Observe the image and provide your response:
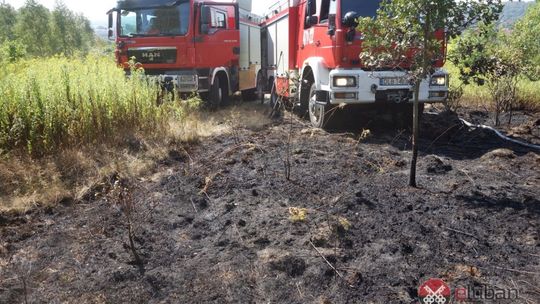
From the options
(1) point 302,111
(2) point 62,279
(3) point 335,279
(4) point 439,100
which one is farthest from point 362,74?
(2) point 62,279

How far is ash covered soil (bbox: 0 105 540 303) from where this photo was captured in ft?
8.84

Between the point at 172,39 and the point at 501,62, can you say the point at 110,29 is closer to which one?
the point at 172,39

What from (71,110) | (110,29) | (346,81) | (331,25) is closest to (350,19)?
(331,25)

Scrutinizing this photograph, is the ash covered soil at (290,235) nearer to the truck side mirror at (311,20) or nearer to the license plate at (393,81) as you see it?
the license plate at (393,81)

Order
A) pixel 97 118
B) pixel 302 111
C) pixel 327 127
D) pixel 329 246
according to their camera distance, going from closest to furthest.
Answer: pixel 329 246 < pixel 97 118 < pixel 327 127 < pixel 302 111

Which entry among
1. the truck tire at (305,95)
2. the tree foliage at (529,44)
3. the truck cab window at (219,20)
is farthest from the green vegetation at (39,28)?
the tree foliage at (529,44)

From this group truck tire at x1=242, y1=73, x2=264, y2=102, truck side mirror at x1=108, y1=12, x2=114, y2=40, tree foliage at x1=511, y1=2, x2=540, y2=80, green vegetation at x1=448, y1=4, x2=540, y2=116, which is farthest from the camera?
truck tire at x1=242, y1=73, x2=264, y2=102

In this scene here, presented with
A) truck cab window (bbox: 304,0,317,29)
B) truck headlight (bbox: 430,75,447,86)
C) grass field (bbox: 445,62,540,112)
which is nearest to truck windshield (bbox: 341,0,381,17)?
truck cab window (bbox: 304,0,317,29)

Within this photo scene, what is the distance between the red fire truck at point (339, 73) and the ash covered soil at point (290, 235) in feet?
5.04

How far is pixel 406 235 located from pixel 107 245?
2255mm

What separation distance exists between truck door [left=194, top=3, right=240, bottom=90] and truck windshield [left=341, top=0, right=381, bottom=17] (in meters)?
3.59

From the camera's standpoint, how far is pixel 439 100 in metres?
6.80

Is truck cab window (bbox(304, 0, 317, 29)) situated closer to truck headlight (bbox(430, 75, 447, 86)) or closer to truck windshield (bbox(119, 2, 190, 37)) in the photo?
truck headlight (bbox(430, 75, 447, 86))

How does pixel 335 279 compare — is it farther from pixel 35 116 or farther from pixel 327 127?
pixel 327 127
